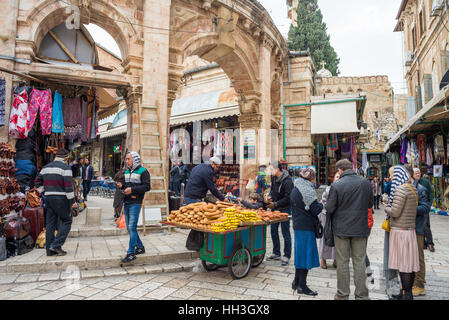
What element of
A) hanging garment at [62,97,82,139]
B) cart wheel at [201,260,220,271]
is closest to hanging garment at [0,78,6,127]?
hanging garment at [62,97,82,139]

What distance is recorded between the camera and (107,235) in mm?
6480

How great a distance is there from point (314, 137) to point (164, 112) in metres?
Answer: 9.31

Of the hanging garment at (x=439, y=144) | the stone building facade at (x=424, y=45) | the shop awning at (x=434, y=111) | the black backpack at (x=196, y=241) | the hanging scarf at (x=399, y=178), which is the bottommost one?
the black backpack at (x=196, y=241)

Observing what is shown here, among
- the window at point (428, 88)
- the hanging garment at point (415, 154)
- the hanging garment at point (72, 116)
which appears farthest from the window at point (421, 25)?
the hanging garment at point (72, 116)

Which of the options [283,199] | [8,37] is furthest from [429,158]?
[8,37]

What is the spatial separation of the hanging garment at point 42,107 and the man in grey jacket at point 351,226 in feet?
20.8

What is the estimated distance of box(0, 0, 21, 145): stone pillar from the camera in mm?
6172

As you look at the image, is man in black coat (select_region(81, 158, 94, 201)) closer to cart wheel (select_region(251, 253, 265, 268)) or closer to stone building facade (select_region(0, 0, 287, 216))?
stone building facade (select_region(0, 0, 287, 216))

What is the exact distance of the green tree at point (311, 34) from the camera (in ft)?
94.5

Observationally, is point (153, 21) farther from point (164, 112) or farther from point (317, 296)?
point (317, 296)

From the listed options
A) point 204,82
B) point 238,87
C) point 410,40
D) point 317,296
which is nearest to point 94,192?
point 204,82

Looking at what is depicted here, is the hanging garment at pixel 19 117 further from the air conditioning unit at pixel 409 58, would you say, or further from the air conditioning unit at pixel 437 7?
the air conditioning unit at pixel 409 58

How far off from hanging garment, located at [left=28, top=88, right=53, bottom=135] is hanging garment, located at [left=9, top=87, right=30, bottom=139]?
5.0 inches

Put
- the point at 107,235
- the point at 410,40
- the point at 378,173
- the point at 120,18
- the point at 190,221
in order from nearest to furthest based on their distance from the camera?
1. the point at 190,221
2. the point at 107,235
3. the point at 120,18
4. the point at 410,40
5. the point at 378,173
